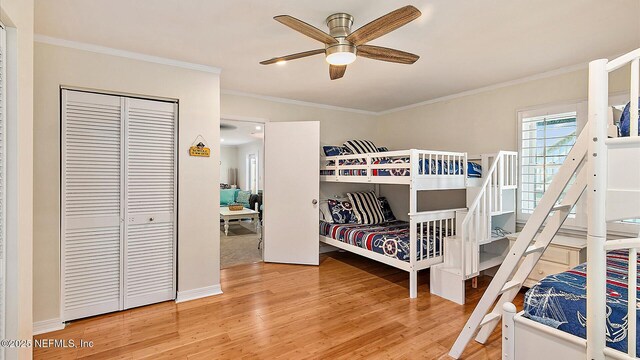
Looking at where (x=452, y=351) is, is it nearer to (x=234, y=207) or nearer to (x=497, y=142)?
(x=497, y=142)

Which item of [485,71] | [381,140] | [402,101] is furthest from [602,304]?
[381,140]

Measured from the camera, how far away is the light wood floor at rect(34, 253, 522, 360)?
2115mm

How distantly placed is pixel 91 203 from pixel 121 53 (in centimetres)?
135

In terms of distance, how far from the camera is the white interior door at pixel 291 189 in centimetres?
415

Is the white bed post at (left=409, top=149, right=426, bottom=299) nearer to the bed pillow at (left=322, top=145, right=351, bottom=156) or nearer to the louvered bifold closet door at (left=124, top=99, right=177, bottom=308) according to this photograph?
the bed pillow at (left=322, top=145, right=351, bottom=156)

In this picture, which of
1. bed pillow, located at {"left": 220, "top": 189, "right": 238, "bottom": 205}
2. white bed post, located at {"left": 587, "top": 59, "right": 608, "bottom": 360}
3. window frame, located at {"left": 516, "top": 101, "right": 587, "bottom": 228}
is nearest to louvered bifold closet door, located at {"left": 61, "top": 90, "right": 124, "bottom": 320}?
white bed post, located at {"left": 587, "top": 59, "right": 608, "bottom": 360}

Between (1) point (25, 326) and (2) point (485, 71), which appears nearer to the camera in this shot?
(1) point (25, 326)

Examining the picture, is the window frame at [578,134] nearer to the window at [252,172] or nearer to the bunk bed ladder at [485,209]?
the bunk bed ladder at [485,209]

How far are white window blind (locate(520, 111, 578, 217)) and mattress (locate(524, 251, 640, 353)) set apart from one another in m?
1.80

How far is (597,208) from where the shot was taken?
1026mm

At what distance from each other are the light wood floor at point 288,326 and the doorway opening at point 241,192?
1302mm

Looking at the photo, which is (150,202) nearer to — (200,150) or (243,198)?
(200,150)

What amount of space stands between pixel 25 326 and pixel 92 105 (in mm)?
1816

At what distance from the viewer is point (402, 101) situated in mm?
4508
